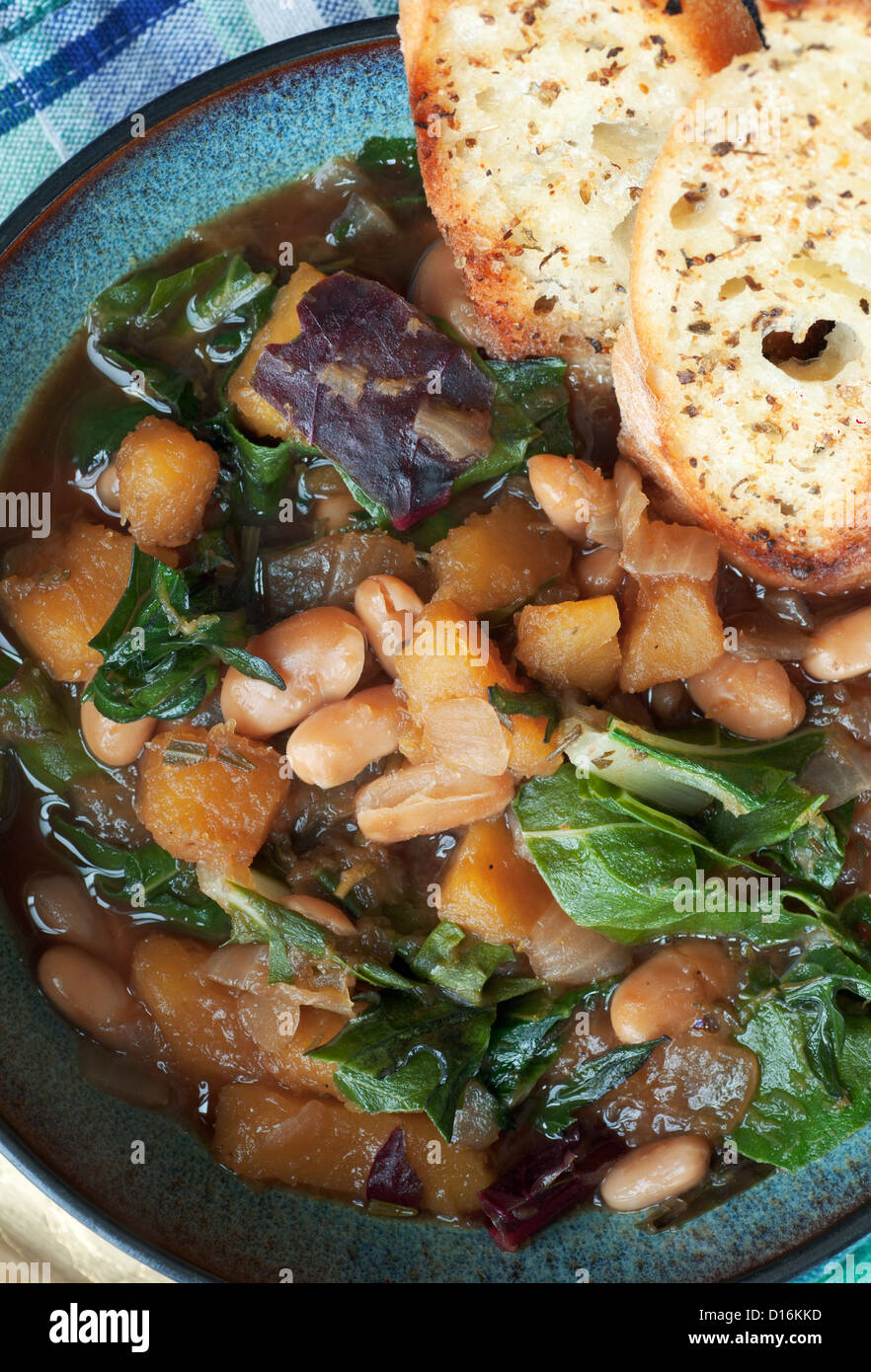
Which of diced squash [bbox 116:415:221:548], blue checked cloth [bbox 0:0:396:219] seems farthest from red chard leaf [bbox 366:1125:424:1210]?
blue checked cloth [bbox 0:0:396:219]

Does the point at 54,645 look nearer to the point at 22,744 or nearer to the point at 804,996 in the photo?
the point at 22,744

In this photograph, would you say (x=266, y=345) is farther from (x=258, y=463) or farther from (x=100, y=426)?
(x=100, y=426)

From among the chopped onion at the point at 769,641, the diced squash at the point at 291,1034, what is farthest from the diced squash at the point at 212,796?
the chopped onion at the point at 769,641

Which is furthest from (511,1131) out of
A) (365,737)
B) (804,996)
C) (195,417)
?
(195,417)

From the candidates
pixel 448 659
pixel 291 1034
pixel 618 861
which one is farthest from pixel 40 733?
pixel 618 861

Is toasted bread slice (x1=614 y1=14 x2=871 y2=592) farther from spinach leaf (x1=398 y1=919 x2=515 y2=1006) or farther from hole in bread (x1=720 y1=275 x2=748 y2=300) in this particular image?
spinach leaf (x1=398 y1=919 x2=515 y2=1006)

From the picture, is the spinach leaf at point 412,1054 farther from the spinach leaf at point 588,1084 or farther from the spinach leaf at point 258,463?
the spinach leaf at point 258,463
